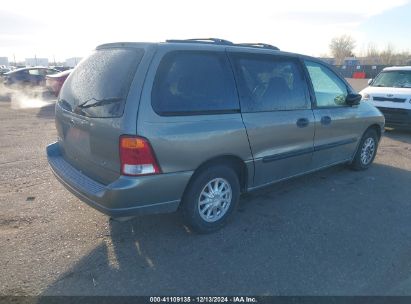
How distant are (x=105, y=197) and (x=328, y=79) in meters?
3.48

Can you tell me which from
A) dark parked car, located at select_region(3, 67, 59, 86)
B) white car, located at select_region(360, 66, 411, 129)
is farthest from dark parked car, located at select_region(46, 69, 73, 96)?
white car, located at select_region(360, 66, 411, 129)

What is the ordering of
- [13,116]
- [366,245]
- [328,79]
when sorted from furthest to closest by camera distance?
[13,116] → [328,79] → [366,245]

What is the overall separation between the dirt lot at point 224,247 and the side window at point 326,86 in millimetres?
1242

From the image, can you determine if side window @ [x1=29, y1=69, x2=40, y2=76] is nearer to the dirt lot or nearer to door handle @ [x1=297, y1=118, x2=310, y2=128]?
the dirt lot

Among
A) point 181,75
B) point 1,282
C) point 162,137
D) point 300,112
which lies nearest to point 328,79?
point 300,112

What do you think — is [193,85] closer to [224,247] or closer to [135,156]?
[135,156]

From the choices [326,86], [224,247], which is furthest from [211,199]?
[326,86]

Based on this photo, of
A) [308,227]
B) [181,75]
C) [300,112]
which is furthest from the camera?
[300,112]

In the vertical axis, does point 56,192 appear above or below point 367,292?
above

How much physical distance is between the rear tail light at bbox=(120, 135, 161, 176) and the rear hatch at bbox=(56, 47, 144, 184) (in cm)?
8

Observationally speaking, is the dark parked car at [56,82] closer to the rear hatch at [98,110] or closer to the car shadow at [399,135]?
the rear hatch at [98,110]

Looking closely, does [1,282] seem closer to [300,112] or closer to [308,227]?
[308,227]

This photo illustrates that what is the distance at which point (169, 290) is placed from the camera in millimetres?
2691

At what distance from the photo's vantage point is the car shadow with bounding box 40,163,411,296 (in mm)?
2752
